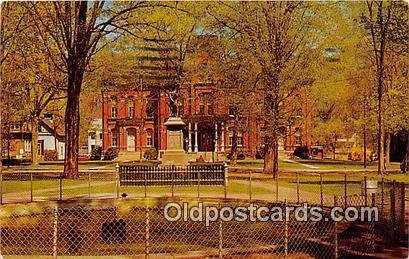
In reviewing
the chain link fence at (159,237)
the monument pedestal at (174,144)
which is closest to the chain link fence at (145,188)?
the monument pedestal at (174,144)

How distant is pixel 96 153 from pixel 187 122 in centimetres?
918

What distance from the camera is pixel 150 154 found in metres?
18.2

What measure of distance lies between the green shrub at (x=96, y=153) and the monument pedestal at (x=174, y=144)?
3.05 metres

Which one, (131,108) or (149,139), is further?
(149,139)

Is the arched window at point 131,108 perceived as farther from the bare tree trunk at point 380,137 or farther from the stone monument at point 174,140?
the bare tree trunk at point 380,137

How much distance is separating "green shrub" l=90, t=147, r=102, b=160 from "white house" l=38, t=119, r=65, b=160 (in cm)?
78

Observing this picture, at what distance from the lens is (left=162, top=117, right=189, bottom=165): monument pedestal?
61.6ft

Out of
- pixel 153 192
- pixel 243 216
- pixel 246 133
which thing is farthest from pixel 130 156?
pixel 243 216

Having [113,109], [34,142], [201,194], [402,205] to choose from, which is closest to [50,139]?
Answer: [34,142]

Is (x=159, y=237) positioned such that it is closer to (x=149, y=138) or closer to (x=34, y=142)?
(x=34, y=142)

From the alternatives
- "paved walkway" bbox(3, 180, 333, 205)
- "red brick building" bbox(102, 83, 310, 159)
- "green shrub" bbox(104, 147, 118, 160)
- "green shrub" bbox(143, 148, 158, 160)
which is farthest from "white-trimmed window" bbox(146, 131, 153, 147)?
"paved walkway" bbox(3, 180, 333, 205)

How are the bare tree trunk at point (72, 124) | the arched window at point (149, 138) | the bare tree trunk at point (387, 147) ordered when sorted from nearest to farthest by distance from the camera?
1. the bare tree trunk at point (72, 124)
2. the bare tree trunk at point (387, 147)
3. the arched window at point (149, 138)

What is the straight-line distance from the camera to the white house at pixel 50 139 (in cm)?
1575

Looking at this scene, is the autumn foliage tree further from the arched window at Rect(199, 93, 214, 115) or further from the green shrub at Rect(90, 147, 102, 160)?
the arched window at Rect(199, 93, 214, 115)
